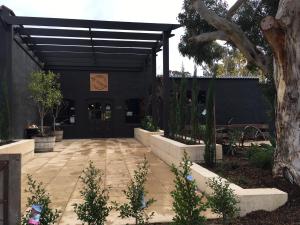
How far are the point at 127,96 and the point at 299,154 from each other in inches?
627

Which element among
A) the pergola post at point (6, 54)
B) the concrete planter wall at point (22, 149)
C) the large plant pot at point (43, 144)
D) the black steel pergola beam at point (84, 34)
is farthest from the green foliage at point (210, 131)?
the large plant pot at point (43, 144)

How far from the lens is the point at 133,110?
2114 cm

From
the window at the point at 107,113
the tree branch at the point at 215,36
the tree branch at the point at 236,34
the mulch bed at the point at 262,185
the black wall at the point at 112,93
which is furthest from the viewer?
the window at the point at 107,113

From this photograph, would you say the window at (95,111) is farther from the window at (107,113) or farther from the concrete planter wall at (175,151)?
the concrete planter wall at (175,151)

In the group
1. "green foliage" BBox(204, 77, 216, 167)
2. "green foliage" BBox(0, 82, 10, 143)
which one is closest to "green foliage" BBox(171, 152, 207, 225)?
"green foliage" BBox(204, 77, 216, 167)

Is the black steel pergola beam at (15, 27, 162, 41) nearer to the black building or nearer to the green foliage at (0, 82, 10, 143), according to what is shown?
the black building

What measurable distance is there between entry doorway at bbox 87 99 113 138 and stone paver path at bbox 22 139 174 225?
8074 millimetres

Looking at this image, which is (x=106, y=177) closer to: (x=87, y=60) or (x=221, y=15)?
(x=221, y=15)

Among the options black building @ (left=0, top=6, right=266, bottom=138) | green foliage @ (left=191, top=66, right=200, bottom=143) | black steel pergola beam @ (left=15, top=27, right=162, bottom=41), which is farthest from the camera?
black steel pergola beam @ (left=15, top=27, right=162, bottom=41)

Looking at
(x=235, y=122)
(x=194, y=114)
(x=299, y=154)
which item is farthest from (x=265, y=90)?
(x=235, y=122)

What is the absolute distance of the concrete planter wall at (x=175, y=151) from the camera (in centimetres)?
791

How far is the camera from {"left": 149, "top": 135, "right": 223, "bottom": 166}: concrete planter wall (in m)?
7.91

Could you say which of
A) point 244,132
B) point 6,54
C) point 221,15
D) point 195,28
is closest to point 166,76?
point 195,28

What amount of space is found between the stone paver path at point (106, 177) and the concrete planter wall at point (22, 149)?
212 mm
